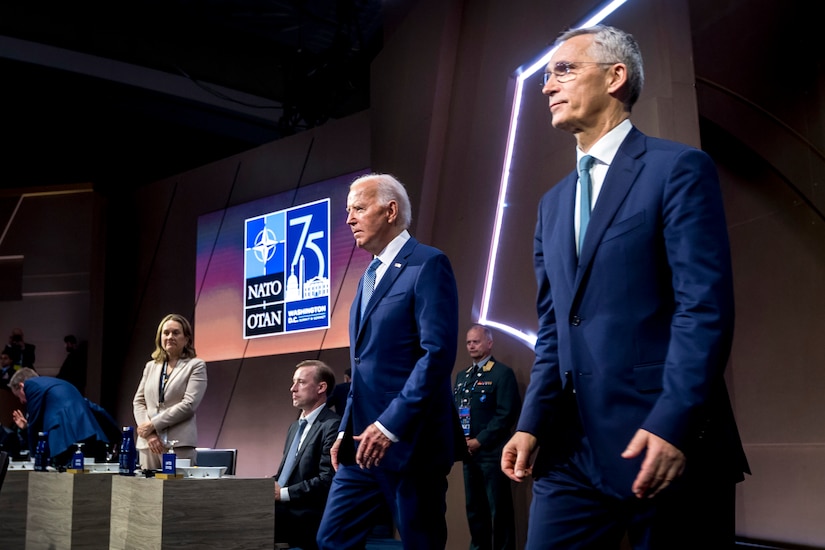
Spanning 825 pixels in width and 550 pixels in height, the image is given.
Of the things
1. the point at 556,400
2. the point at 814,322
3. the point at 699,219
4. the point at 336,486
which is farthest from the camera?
the point at 814,322

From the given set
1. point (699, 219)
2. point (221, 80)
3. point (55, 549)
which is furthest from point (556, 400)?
point (221, 80)

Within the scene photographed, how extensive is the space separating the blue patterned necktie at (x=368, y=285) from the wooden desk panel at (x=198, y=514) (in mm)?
1081

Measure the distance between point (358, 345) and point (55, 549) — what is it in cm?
242

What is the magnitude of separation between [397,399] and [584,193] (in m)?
0.95

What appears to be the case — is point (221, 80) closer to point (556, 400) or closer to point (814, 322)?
point (814, 322)

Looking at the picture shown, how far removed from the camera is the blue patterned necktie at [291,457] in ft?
12.6

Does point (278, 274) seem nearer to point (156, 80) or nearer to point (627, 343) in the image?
point (156, 80)

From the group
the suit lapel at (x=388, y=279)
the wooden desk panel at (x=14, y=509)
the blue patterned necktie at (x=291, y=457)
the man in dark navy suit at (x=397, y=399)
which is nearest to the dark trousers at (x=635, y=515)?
the man in dark navy suit at (x=397, y=399)

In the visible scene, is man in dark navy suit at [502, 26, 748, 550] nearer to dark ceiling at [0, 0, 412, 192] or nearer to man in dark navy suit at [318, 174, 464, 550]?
man in dark navy suit at [318, 174, 464, 550]

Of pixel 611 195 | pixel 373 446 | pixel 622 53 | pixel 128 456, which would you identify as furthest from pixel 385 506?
pixel 128 456

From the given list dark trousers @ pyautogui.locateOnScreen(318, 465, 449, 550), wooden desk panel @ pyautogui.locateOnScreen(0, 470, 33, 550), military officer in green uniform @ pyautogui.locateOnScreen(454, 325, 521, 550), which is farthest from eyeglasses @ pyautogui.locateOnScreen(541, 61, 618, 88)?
wooden desk panel @ pyautogui.locateOnScreen(0, 470, 33, 550)

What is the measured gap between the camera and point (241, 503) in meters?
3.27

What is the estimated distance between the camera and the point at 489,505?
5258mm

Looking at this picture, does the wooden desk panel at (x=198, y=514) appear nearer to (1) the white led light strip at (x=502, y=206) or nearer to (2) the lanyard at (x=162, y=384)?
(2) the lanyard at (x=162, y=384)
